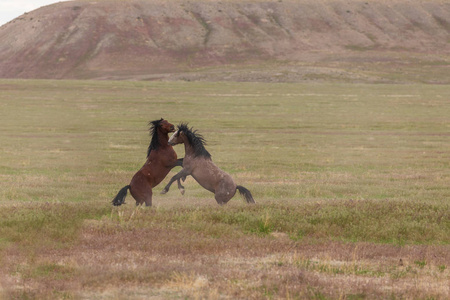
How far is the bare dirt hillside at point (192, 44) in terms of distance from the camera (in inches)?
6068

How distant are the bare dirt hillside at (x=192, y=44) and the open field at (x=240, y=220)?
9877 centimetres

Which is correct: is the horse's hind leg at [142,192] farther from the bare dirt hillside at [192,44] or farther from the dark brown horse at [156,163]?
the bare dirt hillside at [192,44]

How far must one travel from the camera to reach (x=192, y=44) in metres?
178

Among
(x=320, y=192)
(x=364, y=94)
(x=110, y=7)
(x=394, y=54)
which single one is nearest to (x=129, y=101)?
(x=364, y=94)

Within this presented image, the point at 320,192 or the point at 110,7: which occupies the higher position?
the point at 110,7

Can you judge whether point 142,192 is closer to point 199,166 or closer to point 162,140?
point 162,140

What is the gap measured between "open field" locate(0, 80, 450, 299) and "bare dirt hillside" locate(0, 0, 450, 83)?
3888 inches

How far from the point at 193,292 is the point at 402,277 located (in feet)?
11.6

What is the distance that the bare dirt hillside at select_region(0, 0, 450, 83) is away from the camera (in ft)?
506

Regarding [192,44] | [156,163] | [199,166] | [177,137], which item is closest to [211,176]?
[199,166]

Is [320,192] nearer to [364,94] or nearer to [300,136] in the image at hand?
[300,136]

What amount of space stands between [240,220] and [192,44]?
166372 millimetres

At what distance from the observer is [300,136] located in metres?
42.9

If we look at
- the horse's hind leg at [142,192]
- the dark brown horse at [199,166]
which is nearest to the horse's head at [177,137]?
the dark brown horse at [199,166]
